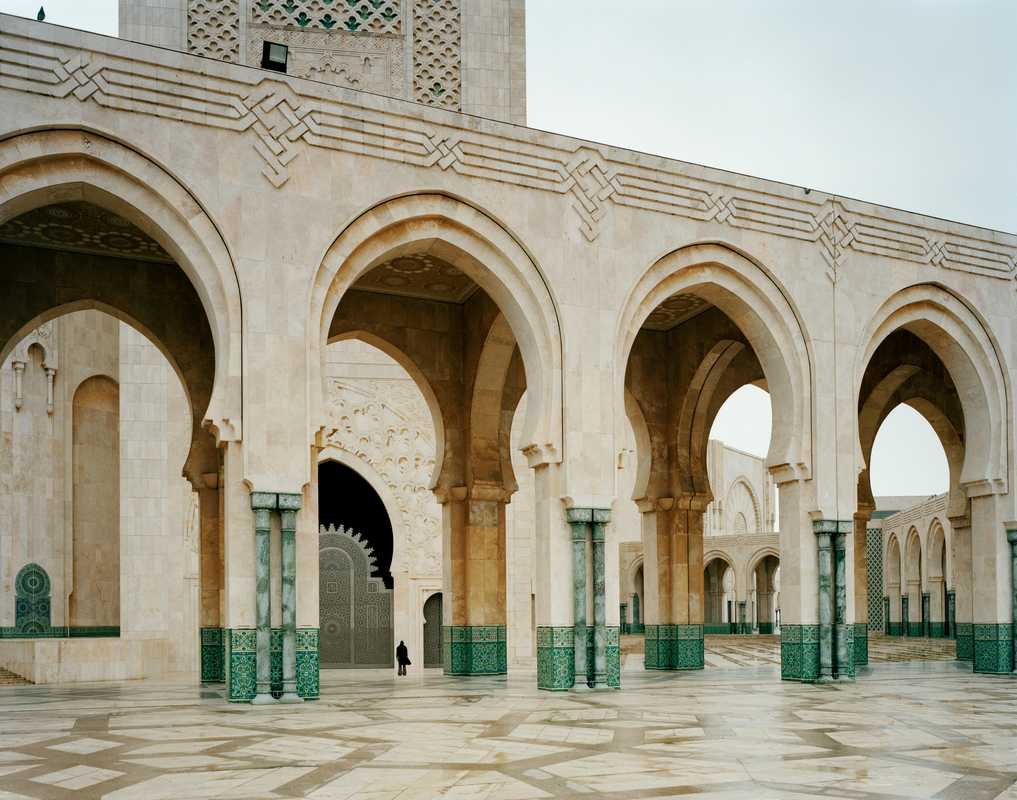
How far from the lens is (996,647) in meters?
12.4

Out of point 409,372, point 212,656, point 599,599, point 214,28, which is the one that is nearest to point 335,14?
point 214,28

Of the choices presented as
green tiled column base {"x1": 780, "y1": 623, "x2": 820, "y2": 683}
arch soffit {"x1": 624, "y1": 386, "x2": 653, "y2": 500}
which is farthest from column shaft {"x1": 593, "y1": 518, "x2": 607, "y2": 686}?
arch soffit {"x1": 624, "y1": 386, "x2": 653, "y2": 500}

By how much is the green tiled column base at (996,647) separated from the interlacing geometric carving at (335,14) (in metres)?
9.18

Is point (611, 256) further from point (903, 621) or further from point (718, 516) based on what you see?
point (718, 516)

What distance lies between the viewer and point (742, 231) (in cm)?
1128

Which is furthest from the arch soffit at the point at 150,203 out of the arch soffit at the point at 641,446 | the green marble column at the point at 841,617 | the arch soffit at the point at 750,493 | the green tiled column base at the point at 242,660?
the arch soffit at the point at 750,493

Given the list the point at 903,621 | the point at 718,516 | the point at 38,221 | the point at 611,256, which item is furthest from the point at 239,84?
the point at 718,516

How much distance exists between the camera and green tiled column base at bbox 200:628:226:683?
11859 mm

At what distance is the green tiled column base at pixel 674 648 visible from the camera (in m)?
13.8

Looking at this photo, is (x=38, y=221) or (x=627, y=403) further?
(x=627, y=403)

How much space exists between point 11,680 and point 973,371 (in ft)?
36.6

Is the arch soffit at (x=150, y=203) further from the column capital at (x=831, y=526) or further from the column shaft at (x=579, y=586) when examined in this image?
the column capital at (x=831, y=526)

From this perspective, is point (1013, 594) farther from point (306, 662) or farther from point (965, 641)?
point (306, 662)

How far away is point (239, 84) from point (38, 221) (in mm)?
2600
